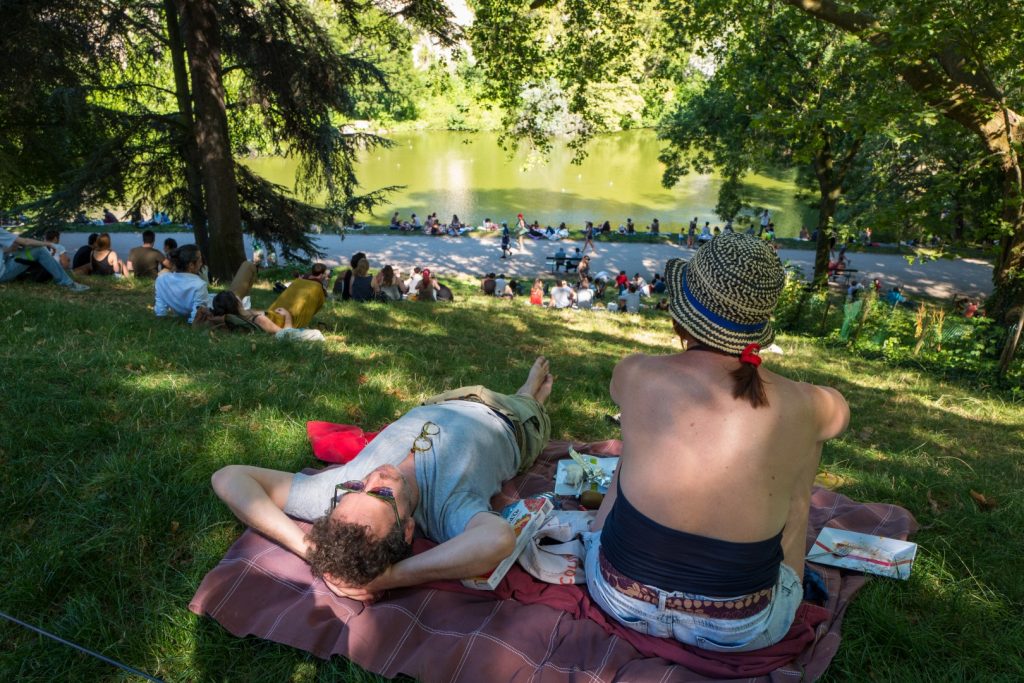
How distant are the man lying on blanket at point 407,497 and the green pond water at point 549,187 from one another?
28.9 m

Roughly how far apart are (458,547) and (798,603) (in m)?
1.35

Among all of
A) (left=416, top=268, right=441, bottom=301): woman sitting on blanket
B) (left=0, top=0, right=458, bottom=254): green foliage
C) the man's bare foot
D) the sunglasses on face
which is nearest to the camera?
the sunglasses on face

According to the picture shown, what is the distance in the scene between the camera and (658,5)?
15.0 meters

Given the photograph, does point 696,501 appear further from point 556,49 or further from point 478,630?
point 556,49

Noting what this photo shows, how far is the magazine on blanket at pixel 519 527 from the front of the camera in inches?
110

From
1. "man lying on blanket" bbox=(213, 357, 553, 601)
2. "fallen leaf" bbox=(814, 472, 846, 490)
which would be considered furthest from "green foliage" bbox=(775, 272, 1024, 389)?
"man lying on blanket" bbox=(213, 357, 553, 601)

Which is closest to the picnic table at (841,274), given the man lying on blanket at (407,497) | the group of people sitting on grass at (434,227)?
the group of people sitting on grass at (434,227)

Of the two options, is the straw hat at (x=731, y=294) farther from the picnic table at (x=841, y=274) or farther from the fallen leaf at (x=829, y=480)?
the picnic table at (x=841, y=274)

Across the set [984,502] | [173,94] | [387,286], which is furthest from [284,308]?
[173,94]

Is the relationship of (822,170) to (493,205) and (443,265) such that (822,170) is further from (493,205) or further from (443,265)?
(493,205)

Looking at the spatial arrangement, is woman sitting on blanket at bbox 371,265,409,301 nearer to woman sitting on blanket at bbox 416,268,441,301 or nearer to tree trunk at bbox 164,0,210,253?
woman sitting on blanket at bbox 416,268,441,301

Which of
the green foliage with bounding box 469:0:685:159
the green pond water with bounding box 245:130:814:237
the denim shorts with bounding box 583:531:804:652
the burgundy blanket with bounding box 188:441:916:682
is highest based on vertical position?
the green foliage with bounding box 469:0:685:159

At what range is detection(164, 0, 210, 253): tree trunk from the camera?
1344cm

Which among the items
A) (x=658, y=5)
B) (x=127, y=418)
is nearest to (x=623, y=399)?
(x=127, y=418)
